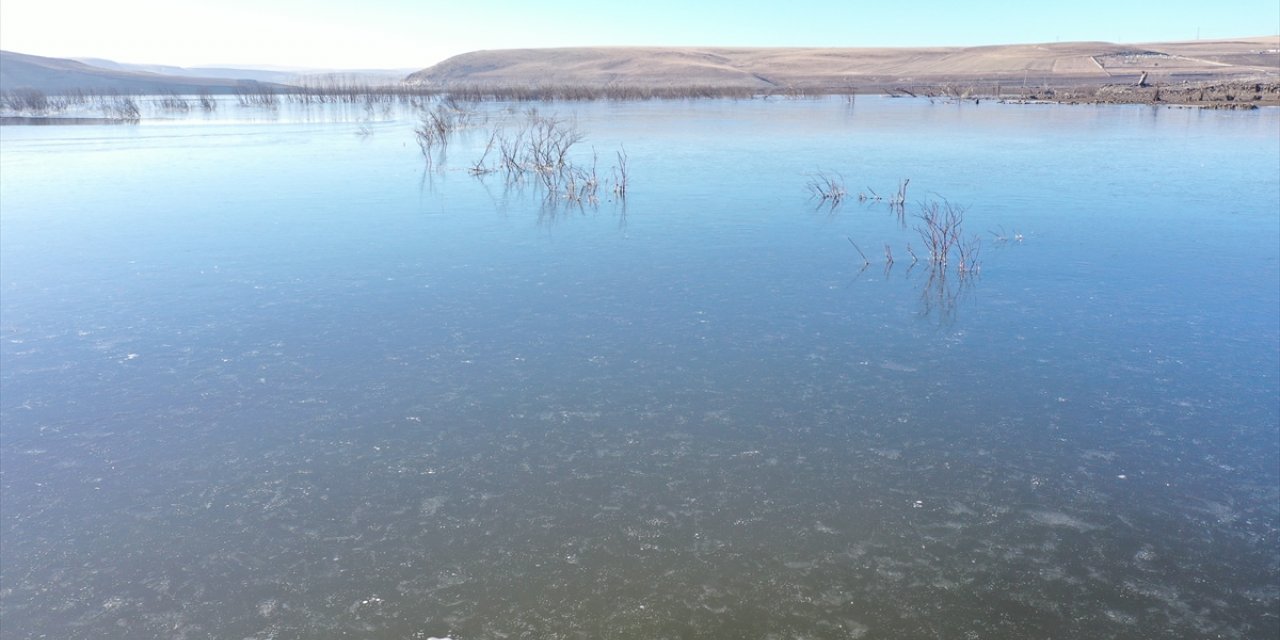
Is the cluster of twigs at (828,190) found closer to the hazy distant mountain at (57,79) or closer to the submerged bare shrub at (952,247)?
the submerged bare shrub at (952,247)

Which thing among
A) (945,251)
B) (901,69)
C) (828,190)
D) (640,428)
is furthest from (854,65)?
(640,428)

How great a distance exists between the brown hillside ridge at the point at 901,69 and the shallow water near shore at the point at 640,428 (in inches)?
1110

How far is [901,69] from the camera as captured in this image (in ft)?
233

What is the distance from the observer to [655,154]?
15.1 metres

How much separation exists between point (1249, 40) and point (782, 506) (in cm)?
9562

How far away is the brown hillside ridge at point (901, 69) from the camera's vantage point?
44.8 meters

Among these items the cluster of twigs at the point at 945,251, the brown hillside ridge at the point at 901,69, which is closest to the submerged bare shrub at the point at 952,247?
the cluster of twigs at the point at 945,251

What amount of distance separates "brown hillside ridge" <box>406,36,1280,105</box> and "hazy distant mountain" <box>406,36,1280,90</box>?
10 cm

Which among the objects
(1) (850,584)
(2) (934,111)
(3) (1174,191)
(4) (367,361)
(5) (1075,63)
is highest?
(5) (1075,63)

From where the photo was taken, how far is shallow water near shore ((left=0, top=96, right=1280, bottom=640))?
2.88 meters

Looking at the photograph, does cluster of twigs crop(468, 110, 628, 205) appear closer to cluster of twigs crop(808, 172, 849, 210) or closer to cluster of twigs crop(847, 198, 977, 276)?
cluster of twigs crop(808, 172, 849, 210)

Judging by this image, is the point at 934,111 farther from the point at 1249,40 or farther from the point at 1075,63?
the point at 1249,40

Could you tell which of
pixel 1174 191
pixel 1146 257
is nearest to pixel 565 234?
pixel 1146 257

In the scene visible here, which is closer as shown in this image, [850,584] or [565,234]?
[850,584]
